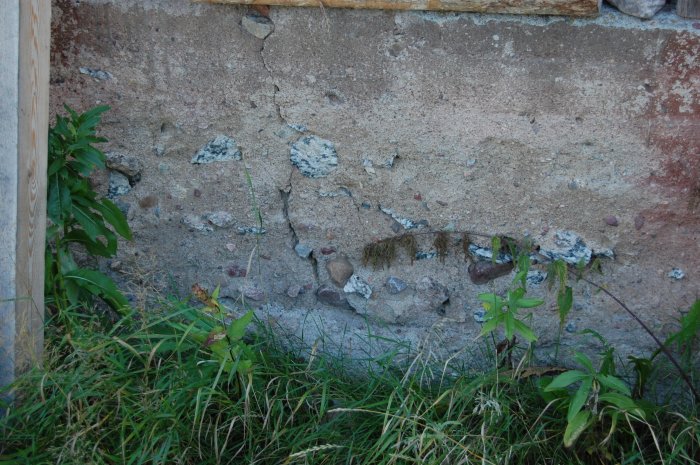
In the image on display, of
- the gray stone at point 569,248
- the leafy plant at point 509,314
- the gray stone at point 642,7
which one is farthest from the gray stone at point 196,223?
the gray stone at point 642,7

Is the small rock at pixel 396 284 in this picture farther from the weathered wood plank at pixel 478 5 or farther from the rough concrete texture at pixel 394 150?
the weathered wood plank at pixel 478 5

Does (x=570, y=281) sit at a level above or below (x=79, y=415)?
above

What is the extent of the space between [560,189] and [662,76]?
0.46m

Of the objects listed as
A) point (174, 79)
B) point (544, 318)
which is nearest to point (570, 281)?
point (544, 318)

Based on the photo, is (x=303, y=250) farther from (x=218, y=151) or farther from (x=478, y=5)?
(x=478, y=5)

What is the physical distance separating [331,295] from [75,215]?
0.91m

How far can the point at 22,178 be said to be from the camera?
252cm

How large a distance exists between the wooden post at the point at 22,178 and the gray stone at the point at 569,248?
1616 mm

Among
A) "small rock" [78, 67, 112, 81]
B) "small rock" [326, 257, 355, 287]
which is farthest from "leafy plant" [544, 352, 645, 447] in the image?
"small rock" [78, 67, 112, 81]

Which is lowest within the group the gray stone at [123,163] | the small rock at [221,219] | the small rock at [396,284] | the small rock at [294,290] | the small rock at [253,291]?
the small rock at [253,291]

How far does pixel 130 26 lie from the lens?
9.63ft

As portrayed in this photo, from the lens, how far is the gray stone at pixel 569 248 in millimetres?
2838

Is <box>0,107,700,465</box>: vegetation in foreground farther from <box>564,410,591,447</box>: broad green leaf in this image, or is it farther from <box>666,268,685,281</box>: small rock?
<box>666,268,685,281</box>: small rock

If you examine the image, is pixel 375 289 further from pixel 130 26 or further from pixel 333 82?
pixel 130 26
